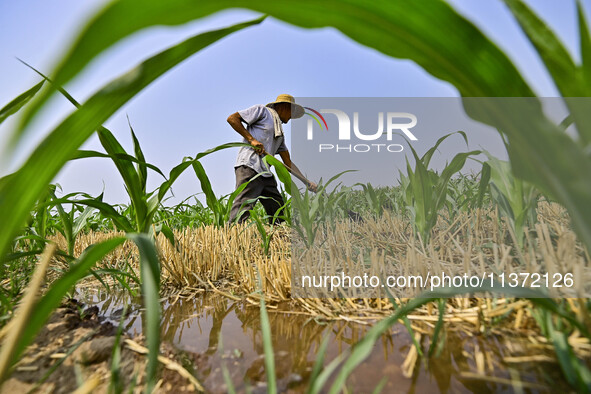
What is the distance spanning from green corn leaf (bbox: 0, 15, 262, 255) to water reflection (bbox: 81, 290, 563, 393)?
0.33 metres

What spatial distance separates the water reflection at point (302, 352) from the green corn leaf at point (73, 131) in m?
Answer: 0.33

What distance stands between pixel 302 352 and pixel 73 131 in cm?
50

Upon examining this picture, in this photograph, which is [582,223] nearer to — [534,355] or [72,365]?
[534,355]

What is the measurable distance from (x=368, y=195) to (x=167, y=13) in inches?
61.2

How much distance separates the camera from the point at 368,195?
1778 mm

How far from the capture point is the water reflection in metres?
0.45

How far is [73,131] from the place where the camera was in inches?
14.8

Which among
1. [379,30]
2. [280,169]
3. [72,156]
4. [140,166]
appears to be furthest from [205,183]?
[379,30]

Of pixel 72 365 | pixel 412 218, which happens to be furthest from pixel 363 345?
pixel 412 218

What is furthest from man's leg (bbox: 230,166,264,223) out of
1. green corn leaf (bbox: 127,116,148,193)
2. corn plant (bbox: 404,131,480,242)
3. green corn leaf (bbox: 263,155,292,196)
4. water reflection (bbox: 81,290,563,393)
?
water reflection (bbox: 81,290,563,393)

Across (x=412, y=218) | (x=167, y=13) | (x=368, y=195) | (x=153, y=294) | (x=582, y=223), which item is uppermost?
(x=368, y=195)

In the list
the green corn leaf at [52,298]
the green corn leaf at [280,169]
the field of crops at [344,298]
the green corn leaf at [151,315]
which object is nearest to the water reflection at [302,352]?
the field of crops at [344,298]

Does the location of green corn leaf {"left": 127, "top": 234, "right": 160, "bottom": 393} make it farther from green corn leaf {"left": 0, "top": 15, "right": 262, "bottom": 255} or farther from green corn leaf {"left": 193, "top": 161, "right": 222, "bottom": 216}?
green corn leaf {"left": 193, "top": 161, "right": 222, "bottom": 216}

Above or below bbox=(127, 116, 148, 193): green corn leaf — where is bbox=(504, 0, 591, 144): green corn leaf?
below
